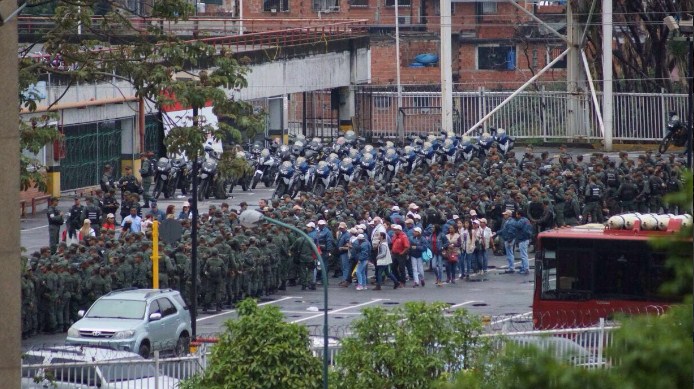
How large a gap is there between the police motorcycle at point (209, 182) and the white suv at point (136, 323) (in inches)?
651

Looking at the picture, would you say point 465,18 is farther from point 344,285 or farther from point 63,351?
point 63,351

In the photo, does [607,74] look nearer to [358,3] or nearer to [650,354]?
[358,3]

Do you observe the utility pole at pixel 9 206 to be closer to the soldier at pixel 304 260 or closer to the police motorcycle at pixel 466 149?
the soldier at pixel 304 260

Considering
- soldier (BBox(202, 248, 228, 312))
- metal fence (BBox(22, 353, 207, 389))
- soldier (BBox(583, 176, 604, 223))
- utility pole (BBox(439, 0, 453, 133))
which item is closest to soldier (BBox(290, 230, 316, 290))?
soldier (BBox(202, 248, 228, 312))

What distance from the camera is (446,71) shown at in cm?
4728

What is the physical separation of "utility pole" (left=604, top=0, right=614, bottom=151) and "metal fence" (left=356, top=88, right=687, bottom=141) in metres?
1.52

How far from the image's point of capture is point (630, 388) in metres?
5.28

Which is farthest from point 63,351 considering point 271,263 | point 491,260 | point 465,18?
point 465,18

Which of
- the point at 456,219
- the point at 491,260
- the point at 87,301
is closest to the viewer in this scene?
the point at 87,301

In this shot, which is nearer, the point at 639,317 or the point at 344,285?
the point at 639,317

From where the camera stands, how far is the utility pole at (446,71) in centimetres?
4728

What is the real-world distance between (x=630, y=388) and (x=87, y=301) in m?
19.3

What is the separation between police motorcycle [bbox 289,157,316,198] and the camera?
3819 cm

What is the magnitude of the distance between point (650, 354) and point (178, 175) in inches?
1367
